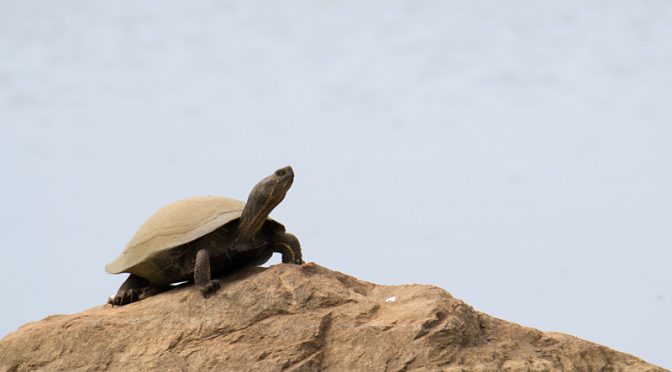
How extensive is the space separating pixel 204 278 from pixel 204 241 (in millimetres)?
408

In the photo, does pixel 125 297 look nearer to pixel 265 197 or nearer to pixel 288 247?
pixel 288 247

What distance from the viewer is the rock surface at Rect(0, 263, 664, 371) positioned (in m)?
8.00

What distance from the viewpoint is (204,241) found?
907 centimetres

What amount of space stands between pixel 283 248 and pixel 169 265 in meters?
1.19

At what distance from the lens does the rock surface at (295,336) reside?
800 cm

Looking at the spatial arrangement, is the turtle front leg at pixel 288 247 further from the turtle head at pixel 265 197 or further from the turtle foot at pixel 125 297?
the turtle foot at pixel 125 297

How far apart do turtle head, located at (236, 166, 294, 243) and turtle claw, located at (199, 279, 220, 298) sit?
24.0 inches

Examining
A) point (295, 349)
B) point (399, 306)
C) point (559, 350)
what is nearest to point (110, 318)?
→ point (295, 349)

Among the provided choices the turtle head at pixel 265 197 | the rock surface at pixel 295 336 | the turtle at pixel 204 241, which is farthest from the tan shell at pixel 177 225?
the rock surface at pixel 295 336

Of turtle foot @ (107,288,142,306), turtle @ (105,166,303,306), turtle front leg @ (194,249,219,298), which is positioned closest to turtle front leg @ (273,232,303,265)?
turtle @ (105,166,303,306)

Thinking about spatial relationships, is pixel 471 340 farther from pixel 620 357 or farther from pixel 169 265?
pixel 169 265

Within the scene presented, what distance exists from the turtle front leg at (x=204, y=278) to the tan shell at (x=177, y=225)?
0.78 ft

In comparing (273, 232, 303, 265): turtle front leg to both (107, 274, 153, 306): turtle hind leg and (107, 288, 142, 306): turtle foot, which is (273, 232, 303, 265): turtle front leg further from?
(107, 288, 142, 306): turtle foot

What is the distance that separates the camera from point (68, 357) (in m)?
8.69
